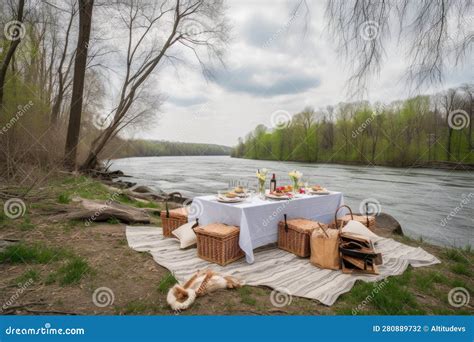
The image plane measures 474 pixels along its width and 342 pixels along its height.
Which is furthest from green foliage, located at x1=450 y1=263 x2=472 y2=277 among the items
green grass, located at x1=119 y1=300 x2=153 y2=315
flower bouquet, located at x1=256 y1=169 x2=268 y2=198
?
green grass, located at x1=119 y1=300 x2=153 y2=315

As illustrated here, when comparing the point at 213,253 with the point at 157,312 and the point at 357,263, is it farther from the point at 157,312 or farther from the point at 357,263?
the point at 357,263

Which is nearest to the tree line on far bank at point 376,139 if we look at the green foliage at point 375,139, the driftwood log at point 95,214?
the green foliage at point 375,139

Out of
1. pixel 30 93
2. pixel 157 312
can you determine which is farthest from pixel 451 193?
pixel 30 93

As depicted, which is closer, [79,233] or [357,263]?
[357,263]

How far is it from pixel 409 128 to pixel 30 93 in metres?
28.0

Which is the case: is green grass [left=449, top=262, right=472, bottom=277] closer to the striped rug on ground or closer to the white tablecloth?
the striped rug on ground

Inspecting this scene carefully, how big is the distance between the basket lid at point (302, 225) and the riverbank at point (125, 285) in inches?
41.1

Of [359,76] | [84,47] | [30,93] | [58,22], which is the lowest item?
[359,76]

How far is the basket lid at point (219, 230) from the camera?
145 inches

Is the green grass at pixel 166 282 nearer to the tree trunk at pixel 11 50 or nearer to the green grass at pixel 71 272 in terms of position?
the green grass at pixel 71 272

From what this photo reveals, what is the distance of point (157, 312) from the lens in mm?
2512

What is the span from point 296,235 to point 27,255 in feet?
11.5


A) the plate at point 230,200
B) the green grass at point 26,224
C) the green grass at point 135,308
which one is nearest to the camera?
the green grass at point 135,308

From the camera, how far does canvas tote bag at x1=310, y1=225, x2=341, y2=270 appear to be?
3.67 m
